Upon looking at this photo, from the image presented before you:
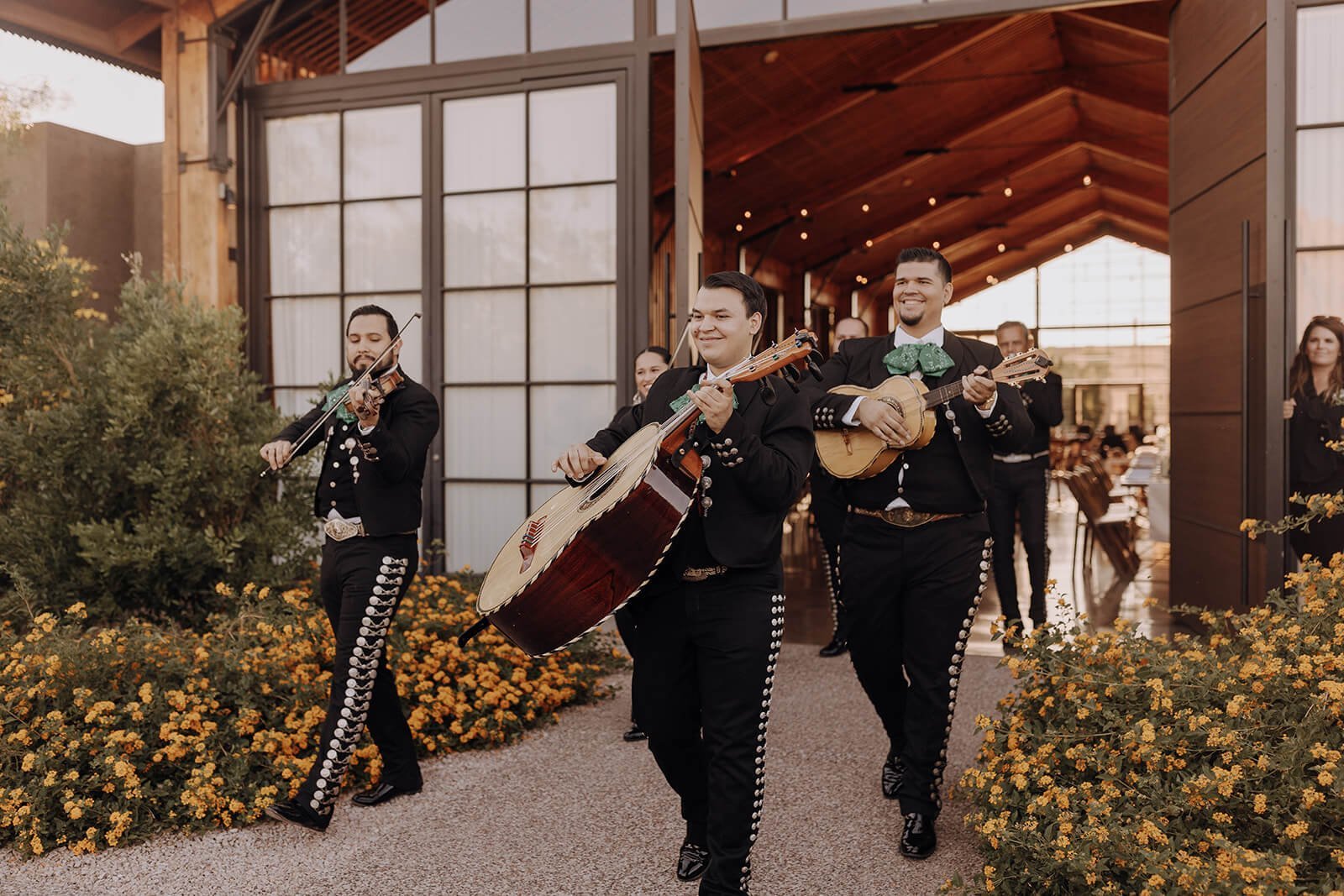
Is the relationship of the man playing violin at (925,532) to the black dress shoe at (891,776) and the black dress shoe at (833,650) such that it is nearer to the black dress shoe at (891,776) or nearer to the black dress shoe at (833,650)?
the black dress shoe at (891,776)

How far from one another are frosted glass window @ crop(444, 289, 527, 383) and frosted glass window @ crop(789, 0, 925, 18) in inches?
100

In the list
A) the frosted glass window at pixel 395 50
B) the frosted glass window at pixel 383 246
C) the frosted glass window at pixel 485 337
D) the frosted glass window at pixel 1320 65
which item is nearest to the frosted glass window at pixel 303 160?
the frosted glass window at pixel 383 246

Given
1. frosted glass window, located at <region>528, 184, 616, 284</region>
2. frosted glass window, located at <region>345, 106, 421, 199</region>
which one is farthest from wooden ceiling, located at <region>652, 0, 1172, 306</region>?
frosted glass window, located at <region>345, 106, 421, 199</region>

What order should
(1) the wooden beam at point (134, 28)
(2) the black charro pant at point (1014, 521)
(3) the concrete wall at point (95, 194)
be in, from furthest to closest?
1. (3) the concrete wall at point (95, 194)
2. (1) the wooden beam at point (134, 28)
3. (2) the black charro pant at point (1014, 521)

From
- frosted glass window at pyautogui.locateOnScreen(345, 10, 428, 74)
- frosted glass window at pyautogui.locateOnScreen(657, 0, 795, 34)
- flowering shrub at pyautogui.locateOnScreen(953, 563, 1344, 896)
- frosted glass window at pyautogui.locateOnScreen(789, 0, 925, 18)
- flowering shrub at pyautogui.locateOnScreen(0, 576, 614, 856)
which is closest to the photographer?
flowering shrub at pyautogui.locateOnScreen(953, 563, 1344, 896)

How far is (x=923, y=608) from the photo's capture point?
3.25 meters

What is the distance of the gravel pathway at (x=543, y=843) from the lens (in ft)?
9.94

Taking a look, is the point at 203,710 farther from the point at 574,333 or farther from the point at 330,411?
the point at 574,333

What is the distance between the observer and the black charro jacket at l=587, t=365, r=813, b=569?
2.41 m

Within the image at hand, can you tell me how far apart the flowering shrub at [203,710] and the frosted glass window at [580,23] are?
4.00 m

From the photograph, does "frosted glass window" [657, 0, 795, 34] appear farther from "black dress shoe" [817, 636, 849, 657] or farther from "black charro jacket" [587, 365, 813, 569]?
"black charro jacket" [587, 365, 813, 569]

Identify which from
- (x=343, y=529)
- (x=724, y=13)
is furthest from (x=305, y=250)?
(x=343, y=529)

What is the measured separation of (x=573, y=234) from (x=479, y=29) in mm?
1610

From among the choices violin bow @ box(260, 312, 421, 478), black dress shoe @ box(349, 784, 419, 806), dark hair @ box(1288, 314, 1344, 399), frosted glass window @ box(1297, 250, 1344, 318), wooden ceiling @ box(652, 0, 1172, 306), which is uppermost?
wooden ceiling @ box(652, 0, 1172, 306)
